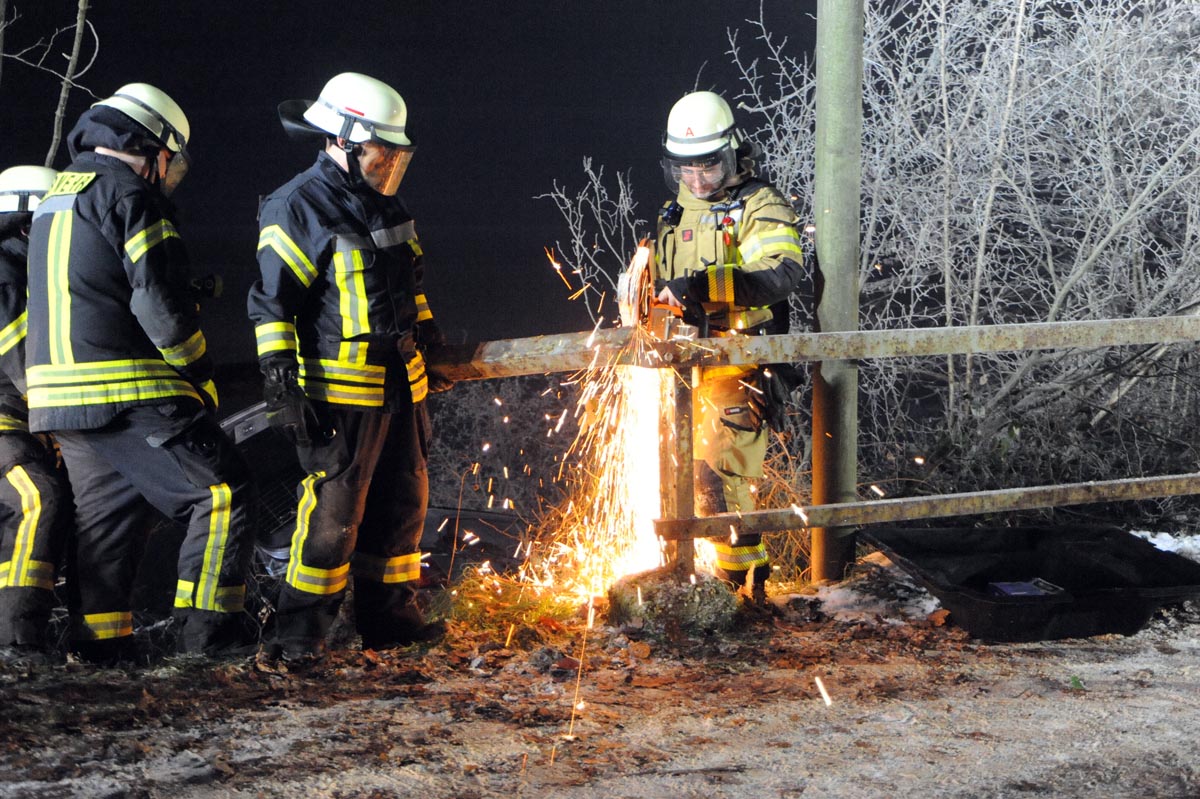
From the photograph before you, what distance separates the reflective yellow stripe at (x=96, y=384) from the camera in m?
3.91

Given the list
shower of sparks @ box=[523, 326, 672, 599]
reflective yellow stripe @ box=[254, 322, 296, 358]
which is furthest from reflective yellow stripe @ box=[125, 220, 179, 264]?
shower of sparks @ box=[523, 326, 672, 599]

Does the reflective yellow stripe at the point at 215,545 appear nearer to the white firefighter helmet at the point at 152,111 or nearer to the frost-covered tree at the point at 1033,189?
the white firefighter helmet at the point at 152,111

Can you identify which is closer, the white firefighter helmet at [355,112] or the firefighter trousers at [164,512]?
the firefighter trousers at [164,512]

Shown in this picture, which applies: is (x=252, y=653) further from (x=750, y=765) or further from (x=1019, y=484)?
(x=1019, y=484)

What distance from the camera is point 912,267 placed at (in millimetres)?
6637

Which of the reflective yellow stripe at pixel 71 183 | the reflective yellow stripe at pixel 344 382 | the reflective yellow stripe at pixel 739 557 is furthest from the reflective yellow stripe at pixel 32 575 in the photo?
the reflective yellow stripe at pixel 739 557

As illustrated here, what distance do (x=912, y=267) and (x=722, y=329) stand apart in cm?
237

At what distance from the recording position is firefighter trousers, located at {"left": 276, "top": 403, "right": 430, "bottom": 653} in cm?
400

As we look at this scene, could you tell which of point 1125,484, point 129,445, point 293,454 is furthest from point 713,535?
point 293,454

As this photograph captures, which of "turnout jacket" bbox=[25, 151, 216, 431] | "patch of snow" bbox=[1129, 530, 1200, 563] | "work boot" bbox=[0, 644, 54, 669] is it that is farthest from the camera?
"patch of snow" bbox=[1129, 530, 1200, 563]

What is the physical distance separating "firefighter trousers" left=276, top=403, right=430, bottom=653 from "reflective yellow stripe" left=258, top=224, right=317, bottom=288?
0.49 meters

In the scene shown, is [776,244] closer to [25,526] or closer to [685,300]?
[685,300]

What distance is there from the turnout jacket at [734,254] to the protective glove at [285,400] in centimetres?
158

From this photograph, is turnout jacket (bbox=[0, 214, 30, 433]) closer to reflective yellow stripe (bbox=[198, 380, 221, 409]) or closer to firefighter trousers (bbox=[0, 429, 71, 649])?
firefighter trousers (bbox=[0, 429, 71, 649])
